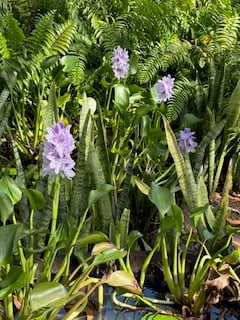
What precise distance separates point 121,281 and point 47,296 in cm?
21

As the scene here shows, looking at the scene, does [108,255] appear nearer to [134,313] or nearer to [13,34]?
[134,313]

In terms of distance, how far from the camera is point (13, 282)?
1250 millimetres

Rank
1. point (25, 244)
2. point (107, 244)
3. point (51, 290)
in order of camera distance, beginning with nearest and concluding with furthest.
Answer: point (51, 290), point (107, 244), point (25, 244)

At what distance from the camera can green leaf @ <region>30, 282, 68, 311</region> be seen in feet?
4.05

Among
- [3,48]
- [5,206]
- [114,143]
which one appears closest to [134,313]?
[5,206]

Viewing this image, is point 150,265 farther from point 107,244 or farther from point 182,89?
point 182,89

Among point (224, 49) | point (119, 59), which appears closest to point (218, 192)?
point (119, 59)

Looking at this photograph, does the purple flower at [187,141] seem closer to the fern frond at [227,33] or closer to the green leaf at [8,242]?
the green leaf at [8,242]

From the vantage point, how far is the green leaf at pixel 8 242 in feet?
4.07

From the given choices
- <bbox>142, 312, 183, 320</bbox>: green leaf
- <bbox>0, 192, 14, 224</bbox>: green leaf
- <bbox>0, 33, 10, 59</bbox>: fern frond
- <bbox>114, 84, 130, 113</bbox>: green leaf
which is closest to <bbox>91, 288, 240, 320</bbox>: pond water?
<bbox>142, 312, 183, 320</bbox>: green leaf

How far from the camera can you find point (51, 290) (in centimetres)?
126

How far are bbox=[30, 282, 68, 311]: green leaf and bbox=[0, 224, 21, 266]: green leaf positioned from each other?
0.30 ft

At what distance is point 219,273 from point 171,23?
198 centimetres

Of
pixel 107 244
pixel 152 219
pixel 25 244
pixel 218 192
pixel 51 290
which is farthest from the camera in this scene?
pixel 218 192
